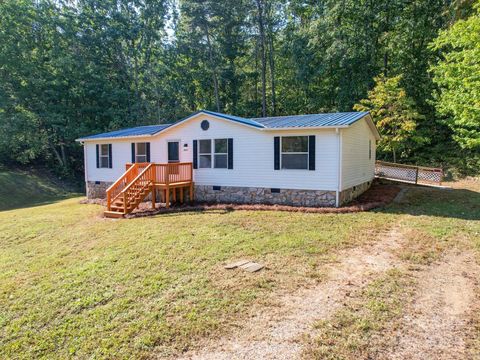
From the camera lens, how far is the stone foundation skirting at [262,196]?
10680 millimetres

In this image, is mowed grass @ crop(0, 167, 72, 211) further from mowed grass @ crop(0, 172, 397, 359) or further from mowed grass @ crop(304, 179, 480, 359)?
mowed grass @ crop(304, 179, 480, 359)

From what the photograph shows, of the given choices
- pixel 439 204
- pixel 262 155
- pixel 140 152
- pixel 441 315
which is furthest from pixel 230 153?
pixel 441 315

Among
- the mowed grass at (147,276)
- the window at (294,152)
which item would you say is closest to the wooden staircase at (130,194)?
the mowed grass at (147,276)

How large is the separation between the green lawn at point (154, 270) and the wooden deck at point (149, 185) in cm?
107

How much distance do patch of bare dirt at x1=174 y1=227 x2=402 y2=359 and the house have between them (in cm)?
504

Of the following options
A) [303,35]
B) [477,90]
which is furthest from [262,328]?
[303,35]

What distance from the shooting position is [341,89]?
22750 mm

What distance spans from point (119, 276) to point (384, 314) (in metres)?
4.18

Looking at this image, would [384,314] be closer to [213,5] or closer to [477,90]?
[477,90]

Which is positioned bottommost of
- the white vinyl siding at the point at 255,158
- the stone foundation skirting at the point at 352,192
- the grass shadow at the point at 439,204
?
the grass shadow at the point at 439,204

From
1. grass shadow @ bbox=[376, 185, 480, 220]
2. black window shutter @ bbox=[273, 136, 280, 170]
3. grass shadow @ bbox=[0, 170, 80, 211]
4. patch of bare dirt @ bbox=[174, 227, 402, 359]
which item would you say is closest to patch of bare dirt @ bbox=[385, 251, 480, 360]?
patch of bare dirt @ bbox=[174, 227, 402, 359]

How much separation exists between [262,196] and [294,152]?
1971 mm

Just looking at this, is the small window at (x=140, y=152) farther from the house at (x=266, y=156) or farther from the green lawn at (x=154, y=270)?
the green lawn at (x=154, y=270)

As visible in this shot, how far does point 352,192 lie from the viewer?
38.9 feet
